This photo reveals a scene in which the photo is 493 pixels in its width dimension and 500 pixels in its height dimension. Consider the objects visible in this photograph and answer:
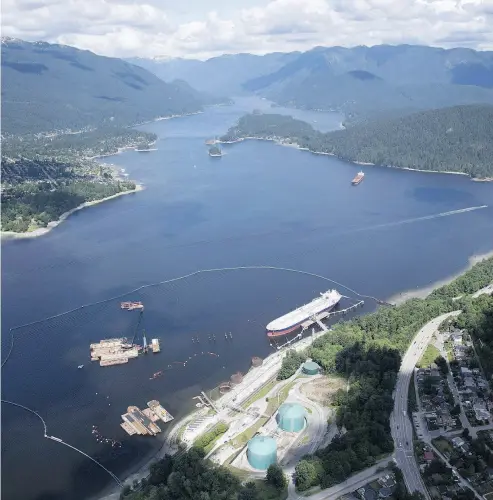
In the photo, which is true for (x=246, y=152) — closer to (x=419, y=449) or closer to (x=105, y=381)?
(x=105, y=381)

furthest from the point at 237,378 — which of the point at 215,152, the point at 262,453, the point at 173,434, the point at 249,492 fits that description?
the point at 215,152

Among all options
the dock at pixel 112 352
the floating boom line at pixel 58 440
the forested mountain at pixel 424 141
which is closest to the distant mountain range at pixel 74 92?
the forested mountain at pixel 424 141

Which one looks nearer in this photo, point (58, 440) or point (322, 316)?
point (58, 440)

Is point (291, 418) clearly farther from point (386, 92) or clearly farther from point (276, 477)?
point (386, 92)

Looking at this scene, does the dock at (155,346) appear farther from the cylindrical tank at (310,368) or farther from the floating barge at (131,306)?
the cylindrical tank at (310,368)

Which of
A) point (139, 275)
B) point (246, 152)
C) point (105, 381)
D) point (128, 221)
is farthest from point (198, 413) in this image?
point (246, 152)
